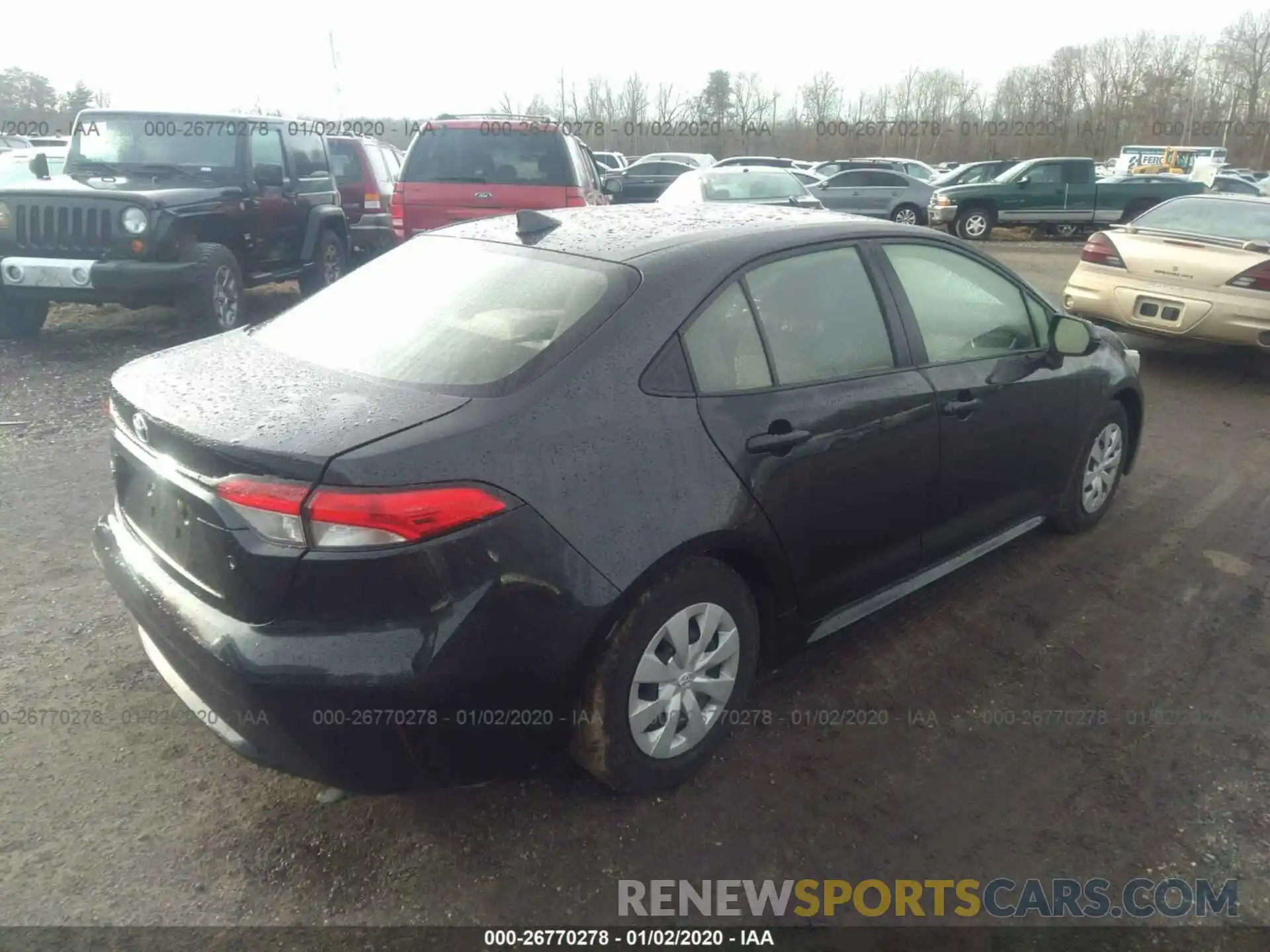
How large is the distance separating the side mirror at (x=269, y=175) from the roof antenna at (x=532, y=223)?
6.45 metres

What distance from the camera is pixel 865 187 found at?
2005 centimetres

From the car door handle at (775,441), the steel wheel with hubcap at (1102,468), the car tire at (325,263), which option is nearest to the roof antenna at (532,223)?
the car door handle at (775,441)

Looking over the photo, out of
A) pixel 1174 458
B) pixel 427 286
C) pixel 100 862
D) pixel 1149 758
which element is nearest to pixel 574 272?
pixel 427 286

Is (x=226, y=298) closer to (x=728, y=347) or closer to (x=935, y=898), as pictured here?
(x=728, y=347)

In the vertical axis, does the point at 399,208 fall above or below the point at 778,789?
above

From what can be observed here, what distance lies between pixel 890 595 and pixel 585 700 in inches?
55.1

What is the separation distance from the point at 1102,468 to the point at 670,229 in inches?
107

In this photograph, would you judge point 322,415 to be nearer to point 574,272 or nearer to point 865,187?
point 574,272

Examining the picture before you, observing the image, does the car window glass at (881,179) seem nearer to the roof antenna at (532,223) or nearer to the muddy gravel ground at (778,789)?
the muddy gravel ground at (778,789)

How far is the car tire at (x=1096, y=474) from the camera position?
169 inches

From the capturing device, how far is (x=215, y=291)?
7.77 metres

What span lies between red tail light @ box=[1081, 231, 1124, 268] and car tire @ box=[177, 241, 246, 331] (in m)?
7.30

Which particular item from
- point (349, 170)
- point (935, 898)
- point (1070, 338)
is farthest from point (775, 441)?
point (349, 170)

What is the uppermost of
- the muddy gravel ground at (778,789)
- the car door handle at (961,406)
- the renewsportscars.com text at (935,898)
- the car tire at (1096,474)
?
the car door handle at (961,406)
